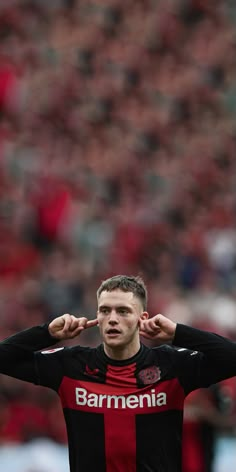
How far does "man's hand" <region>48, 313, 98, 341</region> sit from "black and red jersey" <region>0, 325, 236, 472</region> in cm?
6

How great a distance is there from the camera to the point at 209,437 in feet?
29.6

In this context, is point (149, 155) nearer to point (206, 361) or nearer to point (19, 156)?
point (19, 156)

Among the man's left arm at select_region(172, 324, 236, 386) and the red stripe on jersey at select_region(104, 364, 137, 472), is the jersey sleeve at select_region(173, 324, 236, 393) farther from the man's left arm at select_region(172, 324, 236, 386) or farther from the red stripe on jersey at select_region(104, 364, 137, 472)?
the red stripe on jersey at select_region(104, 364, 137, 472)

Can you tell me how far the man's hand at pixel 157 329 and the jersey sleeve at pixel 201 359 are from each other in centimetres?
4

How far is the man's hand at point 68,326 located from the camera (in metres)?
5.84

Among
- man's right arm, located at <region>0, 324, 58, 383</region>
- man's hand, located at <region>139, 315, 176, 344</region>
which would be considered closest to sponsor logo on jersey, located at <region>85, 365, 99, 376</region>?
man's right arm, located at <region>0, 324, 58, 383</region>

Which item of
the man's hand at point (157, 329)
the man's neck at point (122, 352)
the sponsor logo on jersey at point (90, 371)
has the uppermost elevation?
the man's hand at point (157, 329)

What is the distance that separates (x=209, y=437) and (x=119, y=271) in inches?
158

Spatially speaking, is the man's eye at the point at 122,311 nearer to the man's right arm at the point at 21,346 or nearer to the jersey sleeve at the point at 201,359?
the jersey sleeve at the point at 201,359

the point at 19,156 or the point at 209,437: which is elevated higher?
the point at 19,156

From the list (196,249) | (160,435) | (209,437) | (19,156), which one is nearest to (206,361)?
(160,435)

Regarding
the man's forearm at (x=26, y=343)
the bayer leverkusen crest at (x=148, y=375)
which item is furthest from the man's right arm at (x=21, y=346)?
the bayer leverkusen crest at (x=148, y=375)

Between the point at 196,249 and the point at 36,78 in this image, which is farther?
the point at 36,78

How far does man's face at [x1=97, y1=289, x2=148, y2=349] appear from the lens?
5.75 metres
